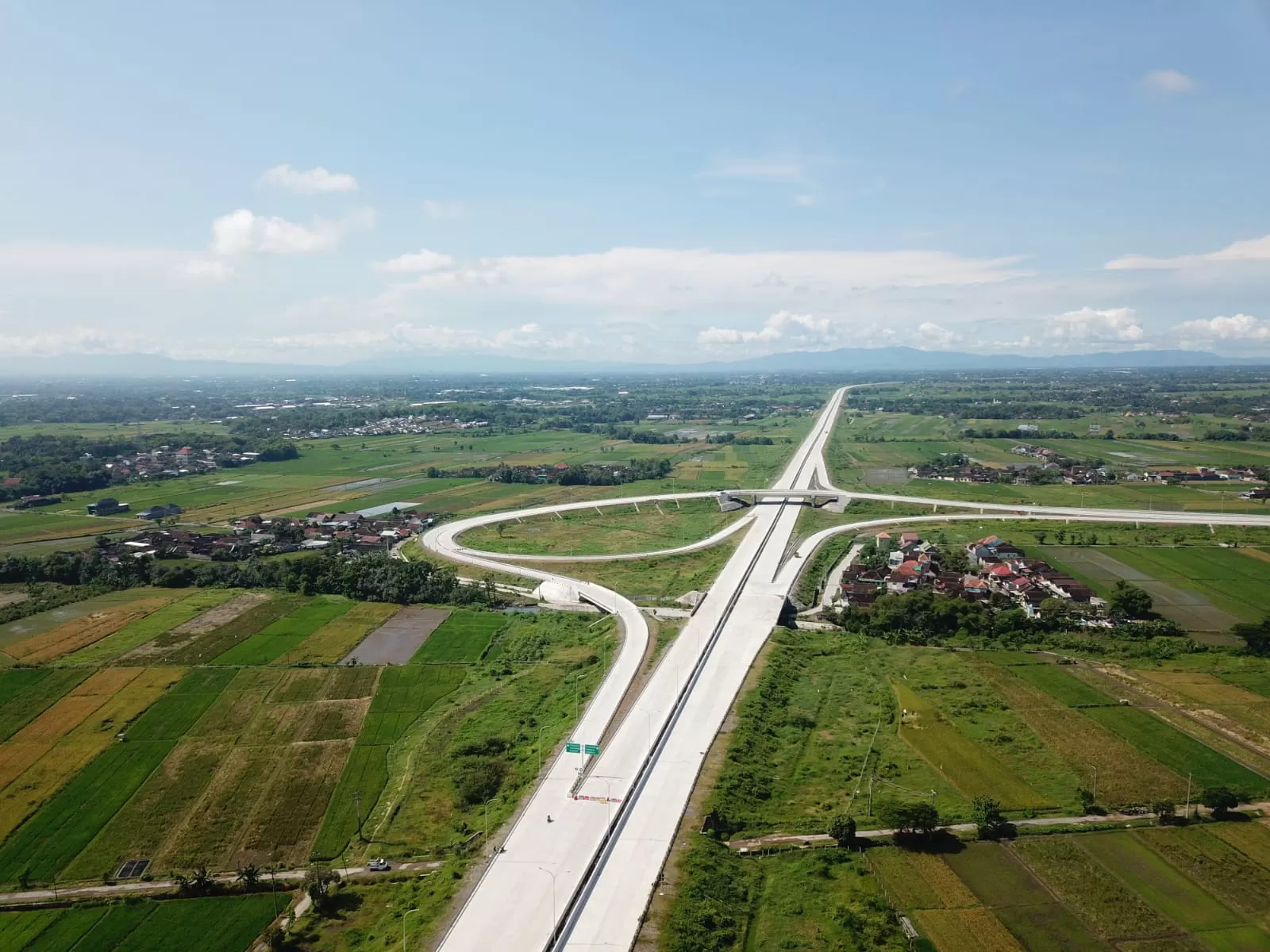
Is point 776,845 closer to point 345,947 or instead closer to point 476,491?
point 345,947

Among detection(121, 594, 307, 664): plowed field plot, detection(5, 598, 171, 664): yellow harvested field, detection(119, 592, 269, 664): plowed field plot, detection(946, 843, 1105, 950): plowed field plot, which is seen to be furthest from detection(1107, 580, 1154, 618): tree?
detection(5, 598, 171, 664): yellow harvested field

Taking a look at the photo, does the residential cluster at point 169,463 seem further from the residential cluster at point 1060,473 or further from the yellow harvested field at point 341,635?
the residential cluster at point 1060,473

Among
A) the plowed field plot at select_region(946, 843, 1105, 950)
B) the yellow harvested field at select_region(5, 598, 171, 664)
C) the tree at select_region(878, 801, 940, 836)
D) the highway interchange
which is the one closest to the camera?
the plowed field plot at select_region(946, 843, 1105, 950)

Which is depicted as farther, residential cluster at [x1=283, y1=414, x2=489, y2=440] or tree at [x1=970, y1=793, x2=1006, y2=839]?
residential cluster at [x1=283, y1=414, x2=489, y2=440]

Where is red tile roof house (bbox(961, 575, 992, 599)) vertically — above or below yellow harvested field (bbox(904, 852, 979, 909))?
above

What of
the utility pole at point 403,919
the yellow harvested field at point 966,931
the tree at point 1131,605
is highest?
the tree at point 1131,605

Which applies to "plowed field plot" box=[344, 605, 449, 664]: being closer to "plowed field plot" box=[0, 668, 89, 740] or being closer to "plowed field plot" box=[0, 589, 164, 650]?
"plowed field plot" box=[0, 668, 89, 740]

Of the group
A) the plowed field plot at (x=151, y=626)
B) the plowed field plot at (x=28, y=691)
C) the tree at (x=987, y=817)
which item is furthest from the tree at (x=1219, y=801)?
the plowed field plot at (x=151, y=626)
